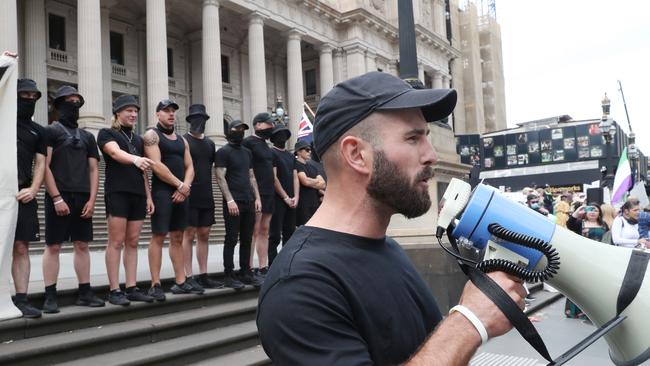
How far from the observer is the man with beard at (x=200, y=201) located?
6.54 m

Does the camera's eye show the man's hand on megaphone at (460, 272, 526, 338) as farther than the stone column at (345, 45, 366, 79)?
No

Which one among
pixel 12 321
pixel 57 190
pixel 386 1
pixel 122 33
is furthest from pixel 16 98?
pixel 386 1

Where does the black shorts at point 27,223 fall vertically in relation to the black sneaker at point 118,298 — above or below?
above

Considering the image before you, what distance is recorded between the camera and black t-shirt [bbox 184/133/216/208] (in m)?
6.57

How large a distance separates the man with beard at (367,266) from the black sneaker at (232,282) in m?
5.18

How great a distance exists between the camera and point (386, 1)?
141 feet

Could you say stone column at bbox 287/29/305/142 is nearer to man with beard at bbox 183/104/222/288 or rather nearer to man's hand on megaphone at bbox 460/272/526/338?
man with beard at bbox 183/104/222/288

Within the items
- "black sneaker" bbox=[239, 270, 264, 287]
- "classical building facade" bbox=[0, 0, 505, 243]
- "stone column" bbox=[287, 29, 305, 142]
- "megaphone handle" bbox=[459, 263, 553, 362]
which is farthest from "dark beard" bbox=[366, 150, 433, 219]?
"stone column" bbox=[287, 29, 305, 142]

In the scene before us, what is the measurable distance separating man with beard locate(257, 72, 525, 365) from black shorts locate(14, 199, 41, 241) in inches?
175

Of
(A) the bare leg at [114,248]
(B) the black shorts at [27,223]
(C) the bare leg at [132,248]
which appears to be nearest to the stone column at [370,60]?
(C) the bare leg at [132,248]

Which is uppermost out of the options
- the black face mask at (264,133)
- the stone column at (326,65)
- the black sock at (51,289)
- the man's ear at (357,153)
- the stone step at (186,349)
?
the stone column at (326,65)

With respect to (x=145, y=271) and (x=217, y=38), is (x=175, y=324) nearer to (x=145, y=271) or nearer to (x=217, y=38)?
(x=145, y=271)

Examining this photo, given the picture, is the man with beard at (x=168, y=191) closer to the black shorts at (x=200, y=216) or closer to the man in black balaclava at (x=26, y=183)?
the black shorts at (x=200, y=216)

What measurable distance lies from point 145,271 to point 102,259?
2.94 metres
